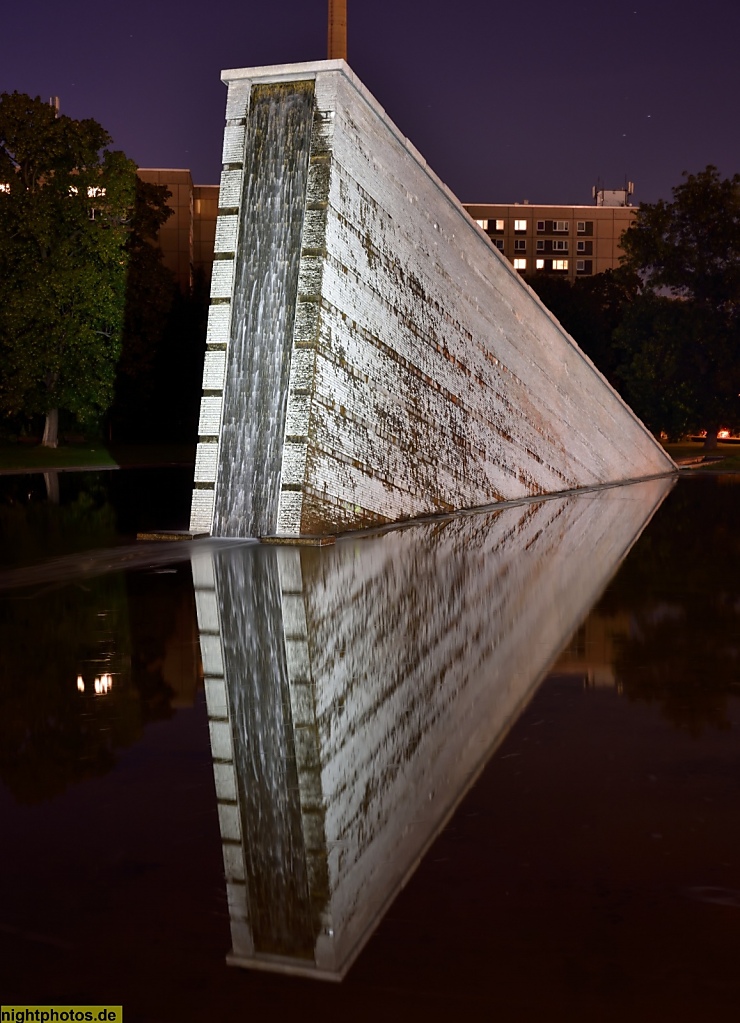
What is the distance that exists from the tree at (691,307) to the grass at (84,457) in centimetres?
1773

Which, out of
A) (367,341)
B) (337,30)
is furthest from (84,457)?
(367,341)

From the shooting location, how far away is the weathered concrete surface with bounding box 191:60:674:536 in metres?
13.7

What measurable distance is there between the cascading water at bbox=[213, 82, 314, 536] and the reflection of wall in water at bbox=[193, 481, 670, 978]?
5.53 ft

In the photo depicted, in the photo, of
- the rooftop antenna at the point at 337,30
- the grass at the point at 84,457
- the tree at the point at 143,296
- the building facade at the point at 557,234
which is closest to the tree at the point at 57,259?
the grass at the point at 84,457

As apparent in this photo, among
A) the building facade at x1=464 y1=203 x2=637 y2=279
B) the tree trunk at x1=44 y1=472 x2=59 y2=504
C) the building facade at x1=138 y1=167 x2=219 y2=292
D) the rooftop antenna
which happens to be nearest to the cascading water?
the rooftop antenna

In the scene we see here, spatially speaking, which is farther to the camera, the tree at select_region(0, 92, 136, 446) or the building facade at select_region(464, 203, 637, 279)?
the building facade at select_region(464, 203, 637, 279)

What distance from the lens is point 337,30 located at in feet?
53.0

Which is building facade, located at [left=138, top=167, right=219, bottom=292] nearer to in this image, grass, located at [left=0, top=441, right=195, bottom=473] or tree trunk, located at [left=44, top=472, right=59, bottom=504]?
grass, located at [left=0, top=441, right=195, bottom=473]

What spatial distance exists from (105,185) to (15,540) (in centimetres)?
2454

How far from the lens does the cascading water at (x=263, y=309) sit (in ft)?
45.0

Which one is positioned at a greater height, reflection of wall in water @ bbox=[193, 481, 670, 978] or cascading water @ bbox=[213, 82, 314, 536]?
cascading water @ bbox=[213, 82, 314, 536]

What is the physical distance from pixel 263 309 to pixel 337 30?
4.72 metres

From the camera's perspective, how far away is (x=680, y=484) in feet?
98.6

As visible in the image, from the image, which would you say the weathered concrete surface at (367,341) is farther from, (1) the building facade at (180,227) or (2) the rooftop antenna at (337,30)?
(1) the building facade at (180,227)
